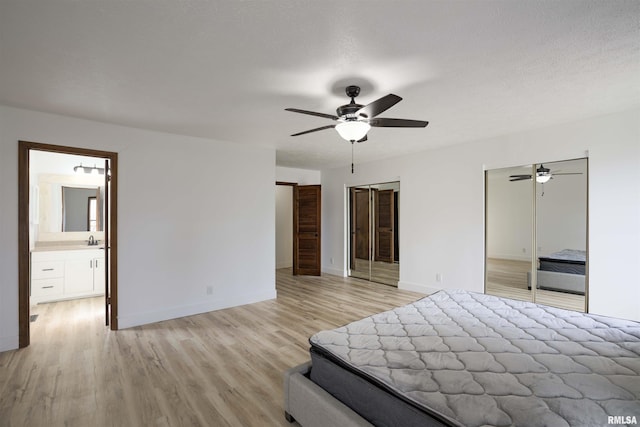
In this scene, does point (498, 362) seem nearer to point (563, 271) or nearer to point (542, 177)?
point (563, 271)

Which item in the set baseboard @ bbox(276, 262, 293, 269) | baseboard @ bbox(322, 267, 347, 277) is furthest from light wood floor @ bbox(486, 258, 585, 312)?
baseboard @ bbox(276, 262, 293, 269)

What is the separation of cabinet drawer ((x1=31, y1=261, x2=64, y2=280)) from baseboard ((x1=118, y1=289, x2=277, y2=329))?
78.1 inches

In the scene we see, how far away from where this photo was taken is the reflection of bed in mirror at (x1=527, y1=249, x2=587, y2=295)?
3.54 meters

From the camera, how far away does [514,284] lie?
414 centimetres

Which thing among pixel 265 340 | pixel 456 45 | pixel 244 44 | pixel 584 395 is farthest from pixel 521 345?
pixel 244 44

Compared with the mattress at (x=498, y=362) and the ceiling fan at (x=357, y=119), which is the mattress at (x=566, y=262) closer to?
the mattress at (x=498, y=362)

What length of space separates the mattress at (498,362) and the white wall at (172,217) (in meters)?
2.77

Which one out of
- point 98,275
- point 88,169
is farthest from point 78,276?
point 88,169

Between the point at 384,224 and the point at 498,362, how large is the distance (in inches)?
174

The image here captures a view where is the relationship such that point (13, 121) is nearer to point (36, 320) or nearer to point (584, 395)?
point (36, 320)

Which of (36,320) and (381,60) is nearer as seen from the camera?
(381,60)

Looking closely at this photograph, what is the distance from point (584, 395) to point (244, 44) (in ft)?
8.49

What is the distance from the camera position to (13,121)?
297 centimetres

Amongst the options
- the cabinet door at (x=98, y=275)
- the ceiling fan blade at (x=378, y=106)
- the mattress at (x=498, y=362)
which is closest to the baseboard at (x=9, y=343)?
the cabinet door at (x=98, y=275)
